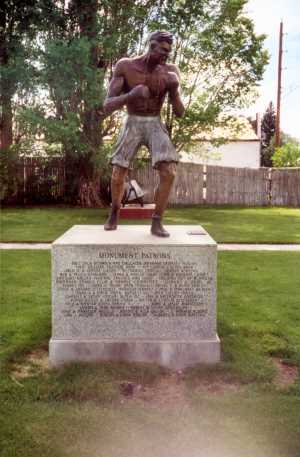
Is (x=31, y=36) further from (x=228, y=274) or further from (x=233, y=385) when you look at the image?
(x=233, y=385)

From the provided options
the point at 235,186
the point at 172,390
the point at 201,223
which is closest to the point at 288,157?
the point at 235,186

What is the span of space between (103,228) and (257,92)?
1370 cm

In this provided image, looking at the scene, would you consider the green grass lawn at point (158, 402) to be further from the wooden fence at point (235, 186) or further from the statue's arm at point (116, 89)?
the wooden fence at point (235, 186)

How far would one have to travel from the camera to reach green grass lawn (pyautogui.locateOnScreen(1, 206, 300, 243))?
11.2m

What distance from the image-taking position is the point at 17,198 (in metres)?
20.5

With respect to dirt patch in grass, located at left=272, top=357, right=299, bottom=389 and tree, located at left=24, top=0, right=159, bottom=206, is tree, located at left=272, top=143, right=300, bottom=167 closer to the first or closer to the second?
tree, located at left=24, top=0, right=159, bottom=206

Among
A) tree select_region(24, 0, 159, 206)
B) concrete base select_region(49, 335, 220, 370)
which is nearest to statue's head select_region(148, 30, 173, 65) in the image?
concrete base select_region(49, 335, 220, 370)

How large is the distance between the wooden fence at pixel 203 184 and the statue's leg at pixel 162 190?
15.0 meters

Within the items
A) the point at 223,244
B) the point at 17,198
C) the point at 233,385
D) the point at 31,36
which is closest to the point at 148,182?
the point at 17,198

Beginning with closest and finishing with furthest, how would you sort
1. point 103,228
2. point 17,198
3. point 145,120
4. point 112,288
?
point 112,288 → point 145,120 → point 103,228 → point 17,198

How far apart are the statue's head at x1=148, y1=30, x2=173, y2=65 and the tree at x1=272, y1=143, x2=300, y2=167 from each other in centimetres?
2195

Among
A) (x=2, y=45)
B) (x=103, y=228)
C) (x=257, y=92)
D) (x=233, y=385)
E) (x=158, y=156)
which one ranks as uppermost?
(x=2, y=45)

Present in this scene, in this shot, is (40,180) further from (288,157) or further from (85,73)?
(288,157)

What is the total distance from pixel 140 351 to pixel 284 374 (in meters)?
1.27
